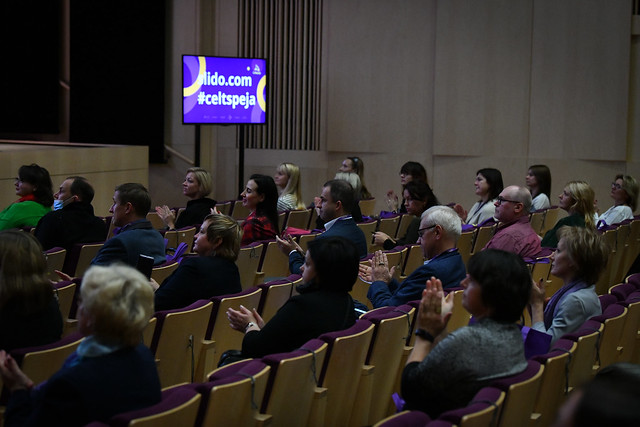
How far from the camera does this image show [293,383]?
303cm

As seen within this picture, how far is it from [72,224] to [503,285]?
4101 mm

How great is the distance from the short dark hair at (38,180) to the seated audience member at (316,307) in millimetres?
3734

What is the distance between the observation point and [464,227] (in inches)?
300

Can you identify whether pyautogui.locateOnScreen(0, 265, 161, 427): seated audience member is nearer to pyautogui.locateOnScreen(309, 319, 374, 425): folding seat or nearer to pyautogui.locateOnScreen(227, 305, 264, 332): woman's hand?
pyautogui.locateOnScreen(309, 319, 374, 425): folding seat

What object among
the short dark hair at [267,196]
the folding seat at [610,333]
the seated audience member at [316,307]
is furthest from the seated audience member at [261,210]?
the folding seat at [610,333]

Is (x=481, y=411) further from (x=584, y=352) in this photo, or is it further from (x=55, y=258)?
(x=55, y=258)

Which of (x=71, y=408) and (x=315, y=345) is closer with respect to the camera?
(x=71, y=408)

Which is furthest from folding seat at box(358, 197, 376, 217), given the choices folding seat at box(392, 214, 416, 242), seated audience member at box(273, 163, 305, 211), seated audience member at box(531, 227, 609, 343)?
seated audience member at box(531, 227, 609, 343)

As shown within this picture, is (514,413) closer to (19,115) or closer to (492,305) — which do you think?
(492,305)

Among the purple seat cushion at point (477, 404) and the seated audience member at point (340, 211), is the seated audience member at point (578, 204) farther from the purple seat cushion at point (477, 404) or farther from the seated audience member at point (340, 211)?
the purple seat cushion at point (477, 404)

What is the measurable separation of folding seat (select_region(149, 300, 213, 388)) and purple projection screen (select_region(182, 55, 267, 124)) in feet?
25.8

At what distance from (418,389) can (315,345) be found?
0.54 metres

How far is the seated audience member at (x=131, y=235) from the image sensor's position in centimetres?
493

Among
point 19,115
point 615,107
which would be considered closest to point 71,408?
point 615,107
